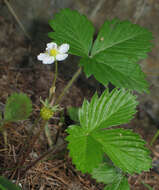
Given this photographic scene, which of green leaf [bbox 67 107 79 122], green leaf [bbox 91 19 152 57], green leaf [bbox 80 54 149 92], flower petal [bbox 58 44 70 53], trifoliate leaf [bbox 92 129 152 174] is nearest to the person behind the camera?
trifoliate leaf [bbox 92 129 152 174]

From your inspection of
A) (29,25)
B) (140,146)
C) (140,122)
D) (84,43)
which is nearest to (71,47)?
(84,43)

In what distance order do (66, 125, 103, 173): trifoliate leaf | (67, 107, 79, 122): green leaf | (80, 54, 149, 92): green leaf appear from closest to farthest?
1. (66, 125, 103, 173): trifoliate leaf
2. (80, 54, 149, 92): green leaf
3. (67, 107, 79, 122): green leaf

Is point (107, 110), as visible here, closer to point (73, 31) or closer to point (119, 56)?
point (119, 56)

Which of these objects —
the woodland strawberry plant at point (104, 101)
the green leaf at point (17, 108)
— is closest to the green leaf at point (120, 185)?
the woodland strawberry plant at point (104, 101)

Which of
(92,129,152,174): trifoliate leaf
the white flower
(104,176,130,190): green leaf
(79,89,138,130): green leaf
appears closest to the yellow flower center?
the white flower

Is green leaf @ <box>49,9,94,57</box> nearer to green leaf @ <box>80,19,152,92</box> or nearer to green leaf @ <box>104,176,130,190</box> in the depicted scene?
green leaf @ <box>80,19,152,92</box>

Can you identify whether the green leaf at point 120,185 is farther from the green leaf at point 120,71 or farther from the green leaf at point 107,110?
the green leaf at point 120,71
